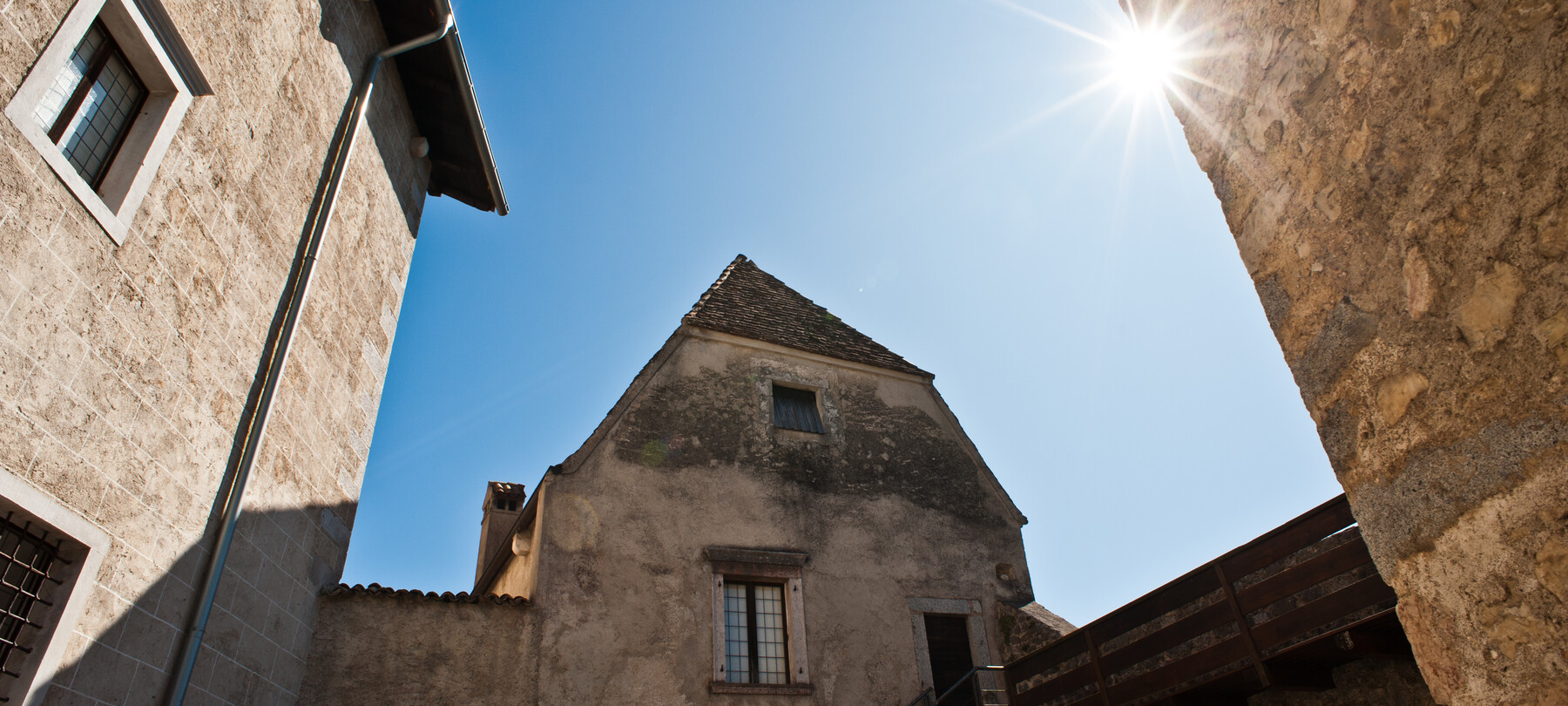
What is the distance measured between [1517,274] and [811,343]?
10.4 m

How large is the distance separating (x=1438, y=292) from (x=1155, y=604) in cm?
569

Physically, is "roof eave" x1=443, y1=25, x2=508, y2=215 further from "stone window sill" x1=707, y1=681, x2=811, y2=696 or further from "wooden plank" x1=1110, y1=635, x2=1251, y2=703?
"wooden plank" x1=1110, y1=635, x2=1251, y2=703

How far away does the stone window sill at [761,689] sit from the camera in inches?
351

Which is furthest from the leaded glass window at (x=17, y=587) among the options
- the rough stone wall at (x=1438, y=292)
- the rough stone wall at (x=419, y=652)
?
the rough stone wall at (x=1438, y=292)

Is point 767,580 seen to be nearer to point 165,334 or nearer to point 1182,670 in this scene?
point 1182,670

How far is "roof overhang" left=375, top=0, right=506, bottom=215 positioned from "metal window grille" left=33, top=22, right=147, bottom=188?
11.9 ft

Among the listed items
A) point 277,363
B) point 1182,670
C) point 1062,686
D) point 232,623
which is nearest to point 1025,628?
point 1062,686

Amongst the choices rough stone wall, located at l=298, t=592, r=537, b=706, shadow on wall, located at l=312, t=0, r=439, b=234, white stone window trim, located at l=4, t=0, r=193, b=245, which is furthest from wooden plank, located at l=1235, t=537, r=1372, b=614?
shadow on wall, located at l=312, t=0, r=439, b=234

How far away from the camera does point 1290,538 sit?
6047 mm

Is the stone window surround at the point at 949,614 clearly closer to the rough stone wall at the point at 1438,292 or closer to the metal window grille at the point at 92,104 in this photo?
the rough stone wall at the point at 1438,292

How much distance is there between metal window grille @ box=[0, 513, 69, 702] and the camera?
4051 millimetres

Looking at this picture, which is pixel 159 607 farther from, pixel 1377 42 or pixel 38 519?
pixel 1377 42

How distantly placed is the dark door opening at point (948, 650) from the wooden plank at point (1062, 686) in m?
1.65

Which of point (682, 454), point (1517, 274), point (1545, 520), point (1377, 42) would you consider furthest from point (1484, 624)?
point (682, 454)
